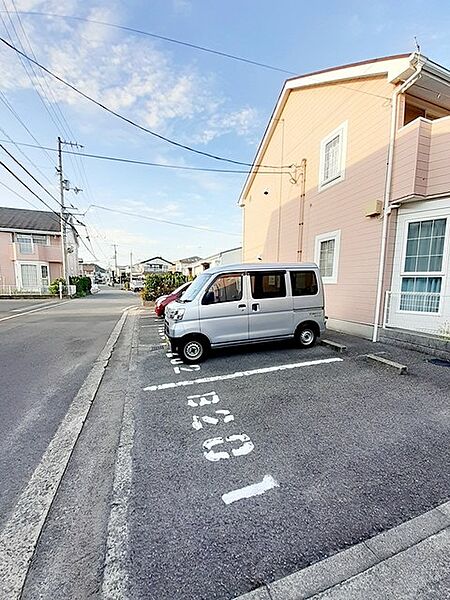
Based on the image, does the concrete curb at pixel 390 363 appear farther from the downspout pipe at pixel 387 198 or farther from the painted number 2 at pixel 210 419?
the painted number 2 at pixel 210 419

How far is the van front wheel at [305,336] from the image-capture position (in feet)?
21.0

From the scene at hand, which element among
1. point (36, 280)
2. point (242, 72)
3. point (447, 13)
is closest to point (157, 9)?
point (242, 72)

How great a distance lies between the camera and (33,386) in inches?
182

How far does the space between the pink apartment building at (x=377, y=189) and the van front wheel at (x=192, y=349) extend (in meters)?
4.30

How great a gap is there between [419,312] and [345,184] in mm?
4016

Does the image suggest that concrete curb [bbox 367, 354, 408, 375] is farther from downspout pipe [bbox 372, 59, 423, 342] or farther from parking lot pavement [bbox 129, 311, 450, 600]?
downspout pipe [bbox 372, 59, 423, 342]

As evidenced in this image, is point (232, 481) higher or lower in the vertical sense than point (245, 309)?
lower

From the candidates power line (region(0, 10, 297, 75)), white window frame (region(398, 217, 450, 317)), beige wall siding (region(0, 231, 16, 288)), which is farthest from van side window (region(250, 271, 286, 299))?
beige wall siding (region(0, 231, 16, 288))

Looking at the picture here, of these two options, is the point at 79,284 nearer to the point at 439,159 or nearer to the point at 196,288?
the point at 196,288

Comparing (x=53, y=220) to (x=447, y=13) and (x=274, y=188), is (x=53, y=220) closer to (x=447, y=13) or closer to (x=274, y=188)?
(x=274, y=188)

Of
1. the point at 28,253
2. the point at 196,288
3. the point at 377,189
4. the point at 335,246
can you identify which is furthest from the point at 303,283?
the point at 28,253

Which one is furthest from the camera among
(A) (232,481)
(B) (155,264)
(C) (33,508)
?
(B) (155,264)

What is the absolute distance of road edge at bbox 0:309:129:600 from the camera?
5.45 ft

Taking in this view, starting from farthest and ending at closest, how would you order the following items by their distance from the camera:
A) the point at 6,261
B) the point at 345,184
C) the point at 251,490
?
the point at 6,261
the point at 345,184
the point at 251,490
